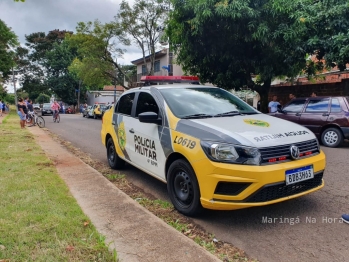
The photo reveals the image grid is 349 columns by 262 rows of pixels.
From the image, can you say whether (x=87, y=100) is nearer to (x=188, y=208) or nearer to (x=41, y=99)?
(x=41, y=99)

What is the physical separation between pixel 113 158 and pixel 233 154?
349 centimetres

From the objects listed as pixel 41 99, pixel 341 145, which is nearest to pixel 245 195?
pixel 341 145

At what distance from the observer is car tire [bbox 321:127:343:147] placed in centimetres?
853

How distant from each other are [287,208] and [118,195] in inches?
90.0

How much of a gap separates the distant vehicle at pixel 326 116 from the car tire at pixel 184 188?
22.1ft

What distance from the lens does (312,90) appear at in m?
13.9

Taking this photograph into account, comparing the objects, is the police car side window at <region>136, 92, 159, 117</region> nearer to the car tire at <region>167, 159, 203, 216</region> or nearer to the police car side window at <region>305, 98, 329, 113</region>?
the car tire at <region>167, 159, 203, 216</region>

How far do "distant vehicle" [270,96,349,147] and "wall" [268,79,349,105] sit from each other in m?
4.38

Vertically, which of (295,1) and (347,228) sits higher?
(295,1)

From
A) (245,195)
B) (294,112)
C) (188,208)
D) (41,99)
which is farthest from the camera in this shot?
(41,99)

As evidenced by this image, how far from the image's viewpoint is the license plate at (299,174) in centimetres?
317

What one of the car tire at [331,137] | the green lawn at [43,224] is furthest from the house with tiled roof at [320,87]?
the green lawn at [43,224]

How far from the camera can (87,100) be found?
49906 mm

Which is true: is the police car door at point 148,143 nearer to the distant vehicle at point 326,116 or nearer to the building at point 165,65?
the distant vehicle at point 326,116
